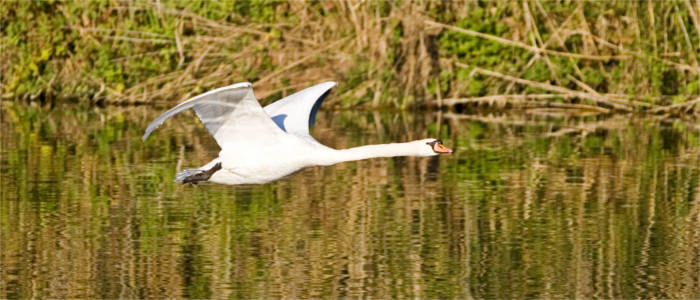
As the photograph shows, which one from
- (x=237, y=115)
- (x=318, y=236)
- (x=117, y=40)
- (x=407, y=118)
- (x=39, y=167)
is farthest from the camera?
(x=117, y=40)

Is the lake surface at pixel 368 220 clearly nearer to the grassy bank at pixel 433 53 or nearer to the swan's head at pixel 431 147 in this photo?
the swan's head at pixel 431 147

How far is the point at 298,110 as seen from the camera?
1240 cm

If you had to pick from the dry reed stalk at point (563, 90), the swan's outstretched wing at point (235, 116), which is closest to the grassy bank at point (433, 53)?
the dry reed stalk at point (563, 90)

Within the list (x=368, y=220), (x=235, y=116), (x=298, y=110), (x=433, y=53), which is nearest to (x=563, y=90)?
(x=433, y=53)

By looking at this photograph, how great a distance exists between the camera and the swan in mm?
10836

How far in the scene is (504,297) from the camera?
1035 centimetres

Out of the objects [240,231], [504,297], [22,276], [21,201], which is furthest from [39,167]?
[504,297]

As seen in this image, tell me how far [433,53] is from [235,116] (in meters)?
11.4

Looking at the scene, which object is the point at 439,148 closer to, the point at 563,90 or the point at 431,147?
the point at 431,147

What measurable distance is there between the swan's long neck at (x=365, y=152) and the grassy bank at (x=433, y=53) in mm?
10855

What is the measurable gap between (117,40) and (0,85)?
2.13m

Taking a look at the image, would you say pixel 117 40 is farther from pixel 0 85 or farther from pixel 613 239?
pixel 613 239

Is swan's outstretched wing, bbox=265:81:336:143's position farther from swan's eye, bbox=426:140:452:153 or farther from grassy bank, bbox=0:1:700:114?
grassy bank, bbox=0:1:700:114

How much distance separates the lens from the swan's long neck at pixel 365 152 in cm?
1073
